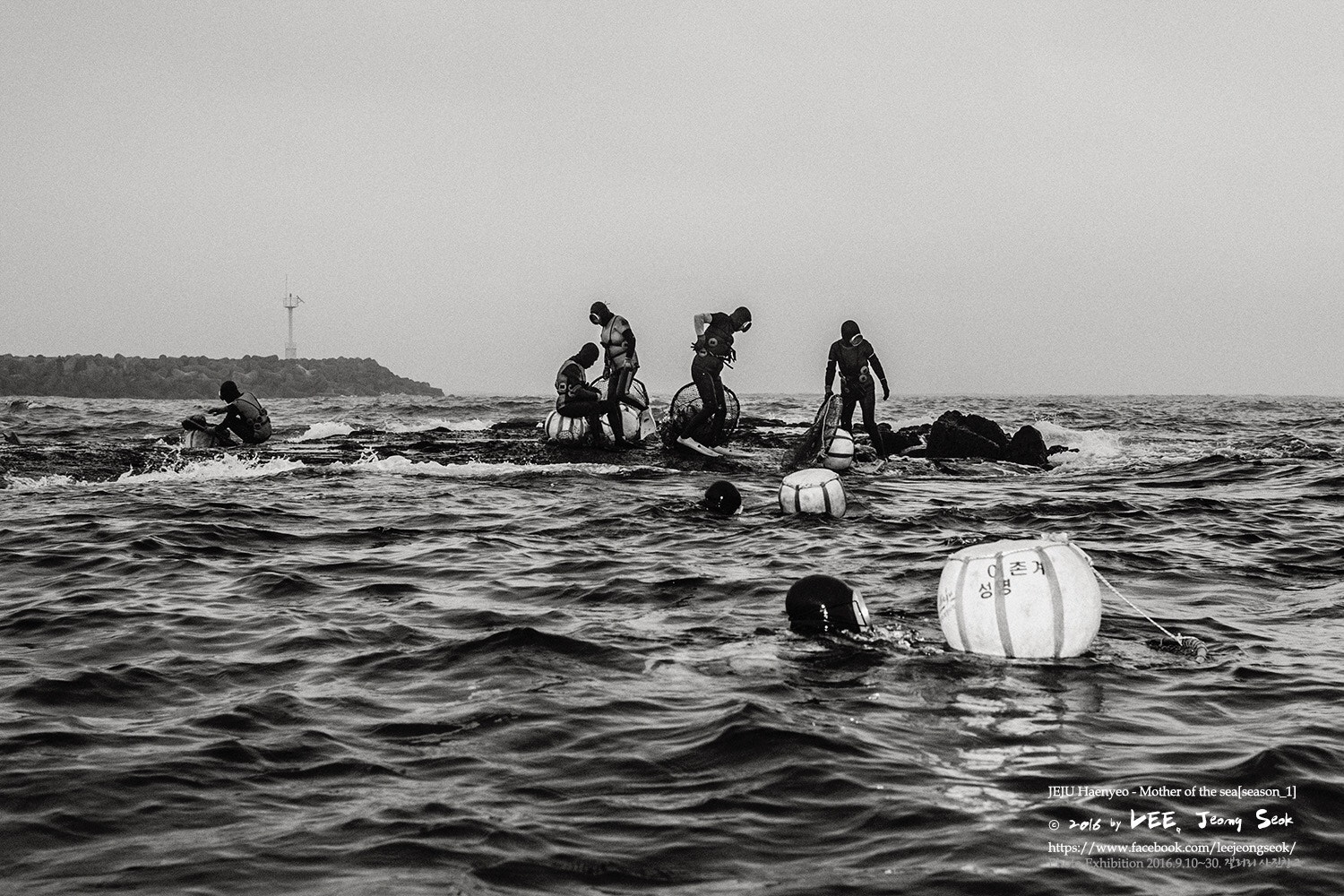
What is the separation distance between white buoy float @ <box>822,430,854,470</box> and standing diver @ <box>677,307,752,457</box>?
98.8 inches

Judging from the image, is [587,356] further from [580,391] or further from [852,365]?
[852,365]

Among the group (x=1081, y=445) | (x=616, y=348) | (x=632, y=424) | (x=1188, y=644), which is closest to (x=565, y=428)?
(x=632, y=424)

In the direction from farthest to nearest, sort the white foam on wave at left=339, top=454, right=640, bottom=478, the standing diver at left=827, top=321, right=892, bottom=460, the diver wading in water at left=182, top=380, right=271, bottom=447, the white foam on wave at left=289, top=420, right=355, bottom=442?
the white foam on wave at left=289, top=420, right=355, bottom=442
the diver wading in water at left=182, top=380, right=271, bottom=447
the standing diver at left=827, top=321, right=892, bottom=460
the white foam on wave at left=339, top=454, right=640, bottom=478

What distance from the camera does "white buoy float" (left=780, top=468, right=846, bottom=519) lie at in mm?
15047

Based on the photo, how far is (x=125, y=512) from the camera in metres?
15.5

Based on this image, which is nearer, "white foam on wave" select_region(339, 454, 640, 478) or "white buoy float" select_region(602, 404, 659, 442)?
"white foam on wave" select_region(339, 454, 640, 478)

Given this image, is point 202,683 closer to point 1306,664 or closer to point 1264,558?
point 1306,664

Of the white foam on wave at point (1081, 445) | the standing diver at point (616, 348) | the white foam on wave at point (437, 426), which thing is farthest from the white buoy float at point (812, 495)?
the white foam on wave at point (437, 426)

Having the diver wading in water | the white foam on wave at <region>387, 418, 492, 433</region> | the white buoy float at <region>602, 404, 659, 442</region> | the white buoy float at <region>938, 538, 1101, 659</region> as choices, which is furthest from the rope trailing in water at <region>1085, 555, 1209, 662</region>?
the white foam on wave at <region>387, 418, 492, 433</region>

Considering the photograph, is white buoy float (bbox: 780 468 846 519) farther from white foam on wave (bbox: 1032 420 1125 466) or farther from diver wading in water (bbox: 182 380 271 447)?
diver wading in water (bbox: 182 380 271 447)

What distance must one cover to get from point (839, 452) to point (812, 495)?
22.0 feet

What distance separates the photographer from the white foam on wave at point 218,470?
1989cm

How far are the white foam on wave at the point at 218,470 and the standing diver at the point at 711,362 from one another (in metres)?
7.63

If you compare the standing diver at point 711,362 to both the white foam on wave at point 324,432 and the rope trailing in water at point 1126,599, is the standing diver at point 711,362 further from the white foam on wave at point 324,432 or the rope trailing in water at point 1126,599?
the rope trailing in water at point 1126,599
